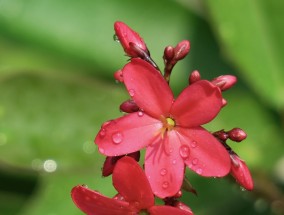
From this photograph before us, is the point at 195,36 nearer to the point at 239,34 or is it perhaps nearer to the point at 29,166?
the point at 239,34

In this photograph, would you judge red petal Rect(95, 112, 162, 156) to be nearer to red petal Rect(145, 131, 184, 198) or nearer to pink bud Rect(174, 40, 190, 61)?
red petal Rect(145, 131, 184, 198)

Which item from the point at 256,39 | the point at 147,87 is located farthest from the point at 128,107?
the point at 256,39

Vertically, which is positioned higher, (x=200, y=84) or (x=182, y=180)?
(x=200, y=84)

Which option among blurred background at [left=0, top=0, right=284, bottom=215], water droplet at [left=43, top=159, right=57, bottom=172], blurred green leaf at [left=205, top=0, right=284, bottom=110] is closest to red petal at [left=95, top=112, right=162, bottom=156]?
blurred background at [left=0, top=0, right=284, bottom=215]

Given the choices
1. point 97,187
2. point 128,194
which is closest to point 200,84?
point 128,194

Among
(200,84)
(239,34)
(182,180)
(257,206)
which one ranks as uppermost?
(239,34)

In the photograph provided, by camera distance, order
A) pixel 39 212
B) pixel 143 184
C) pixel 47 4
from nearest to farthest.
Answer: pixel 143 184 < pixel 39 212 < pixel 47 4

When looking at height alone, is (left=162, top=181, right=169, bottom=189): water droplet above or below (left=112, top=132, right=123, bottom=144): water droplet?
below

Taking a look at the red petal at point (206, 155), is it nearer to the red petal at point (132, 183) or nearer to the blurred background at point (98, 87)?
the red petal at point (132, 183)
